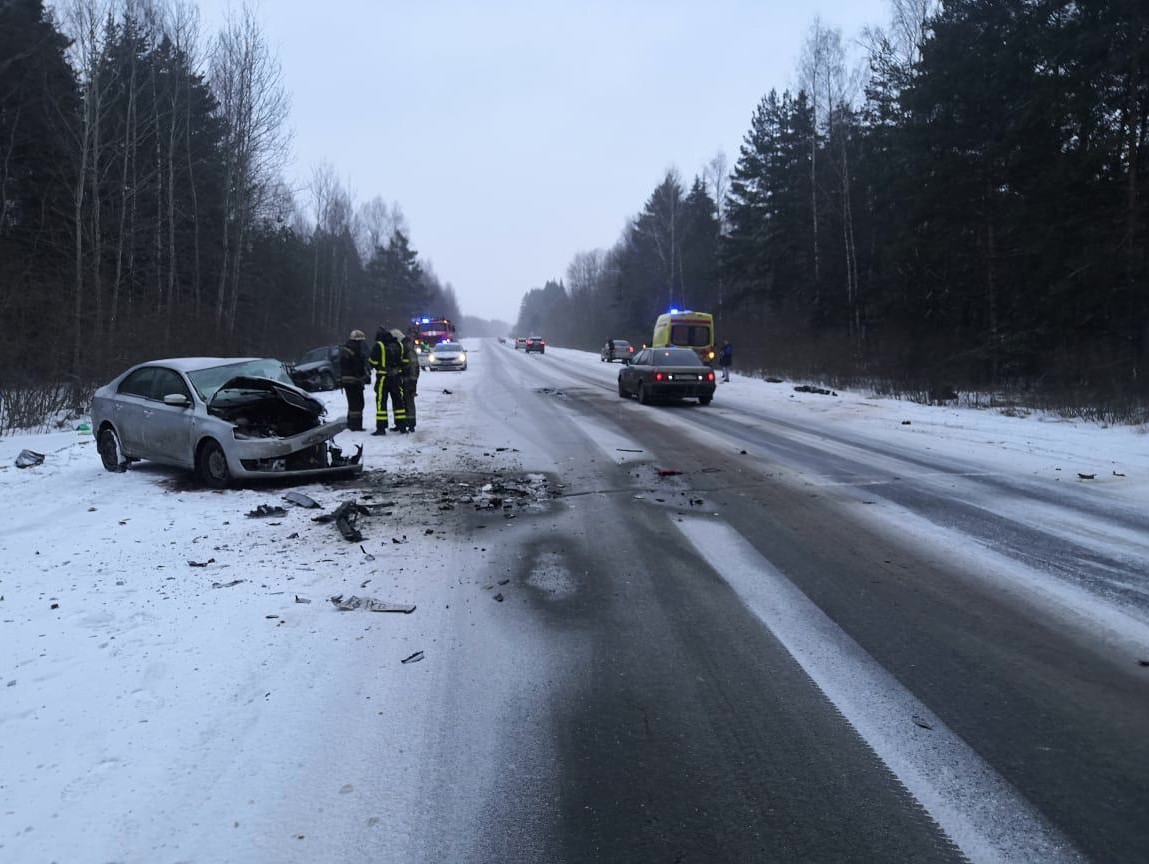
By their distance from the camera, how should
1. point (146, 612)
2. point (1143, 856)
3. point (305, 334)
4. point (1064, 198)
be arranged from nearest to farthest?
1. point (1143, 856)
2. point (146, 612)
3. point (1064, 198)
4. point (305, 334)

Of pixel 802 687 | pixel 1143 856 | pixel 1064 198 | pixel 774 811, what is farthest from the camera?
pixel 1064 198

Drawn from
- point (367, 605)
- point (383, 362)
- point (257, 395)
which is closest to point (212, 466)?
point (257, 395)

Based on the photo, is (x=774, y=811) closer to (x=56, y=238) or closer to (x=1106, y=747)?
(x=1106, y=747)

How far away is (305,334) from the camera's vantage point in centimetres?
5112

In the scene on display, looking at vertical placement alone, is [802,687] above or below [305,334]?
below

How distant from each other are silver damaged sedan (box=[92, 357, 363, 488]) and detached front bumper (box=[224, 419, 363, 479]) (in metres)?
0.01

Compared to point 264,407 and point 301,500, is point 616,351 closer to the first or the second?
point 264,407

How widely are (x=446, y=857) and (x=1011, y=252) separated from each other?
29886mm

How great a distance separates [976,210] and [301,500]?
2833 cm

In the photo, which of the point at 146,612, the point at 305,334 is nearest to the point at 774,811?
the point at 146,612

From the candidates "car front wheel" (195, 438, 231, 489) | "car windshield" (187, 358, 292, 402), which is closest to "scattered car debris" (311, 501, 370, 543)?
"car front wheel" (195, 438, 231, 489)

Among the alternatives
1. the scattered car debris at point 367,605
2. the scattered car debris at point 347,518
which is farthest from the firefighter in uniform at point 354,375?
the scattered car debris at point 367,605

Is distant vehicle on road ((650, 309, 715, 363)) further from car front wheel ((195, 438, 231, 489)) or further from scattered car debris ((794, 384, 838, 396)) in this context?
car front wheel ((195, 438, 231, 489))

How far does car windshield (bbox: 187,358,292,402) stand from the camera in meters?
9.49
